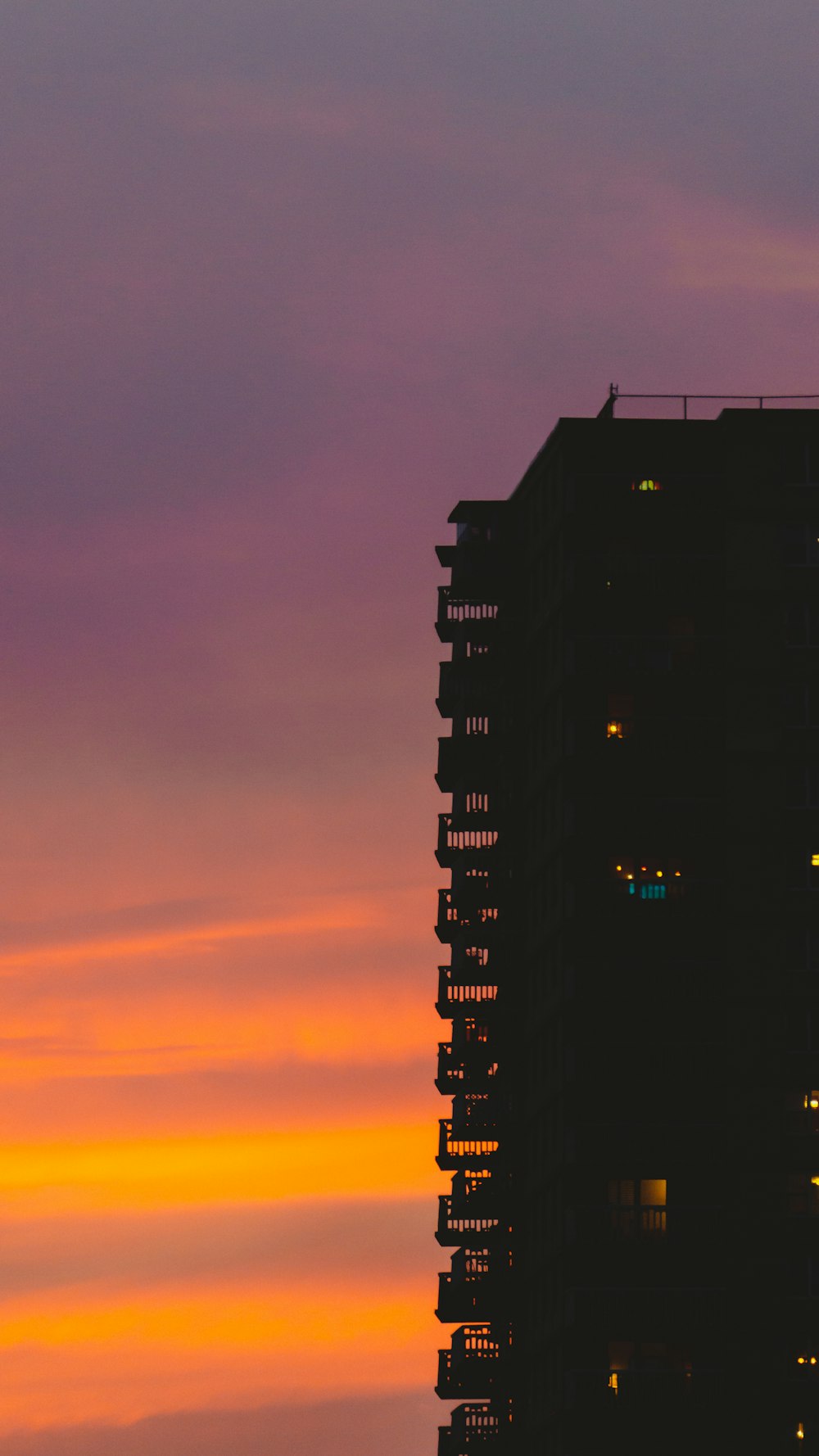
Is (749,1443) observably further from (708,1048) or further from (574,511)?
(574,511)

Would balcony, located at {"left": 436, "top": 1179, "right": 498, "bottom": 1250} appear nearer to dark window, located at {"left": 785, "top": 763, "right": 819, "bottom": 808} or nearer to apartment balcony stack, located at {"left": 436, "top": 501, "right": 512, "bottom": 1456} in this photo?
apartment balcony stack, located at {"left": 436, "top": 501, "right": 512, "bottom": 1456}

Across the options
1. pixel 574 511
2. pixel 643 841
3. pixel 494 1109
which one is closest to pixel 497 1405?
pixel 494 1109

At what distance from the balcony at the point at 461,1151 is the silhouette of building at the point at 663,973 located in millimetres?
1753

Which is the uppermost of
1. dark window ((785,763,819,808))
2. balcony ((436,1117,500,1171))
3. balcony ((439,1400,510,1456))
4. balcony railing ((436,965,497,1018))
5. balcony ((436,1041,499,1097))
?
dark window ((785,763,819,808))

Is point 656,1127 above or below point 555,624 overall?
below

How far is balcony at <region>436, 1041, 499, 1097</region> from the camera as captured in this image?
197 metres

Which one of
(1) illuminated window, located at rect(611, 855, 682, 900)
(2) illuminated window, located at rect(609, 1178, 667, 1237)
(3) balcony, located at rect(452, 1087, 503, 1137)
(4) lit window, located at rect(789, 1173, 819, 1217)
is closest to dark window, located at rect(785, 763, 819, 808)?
(1) illuminated window, located at rect(611, 855, 682, 900)

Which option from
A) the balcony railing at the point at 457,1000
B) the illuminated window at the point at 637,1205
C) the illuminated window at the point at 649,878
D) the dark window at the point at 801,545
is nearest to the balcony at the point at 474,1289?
the balcony railing at the point at 457,1000

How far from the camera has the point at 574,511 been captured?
18662cm

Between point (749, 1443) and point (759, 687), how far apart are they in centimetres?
3457

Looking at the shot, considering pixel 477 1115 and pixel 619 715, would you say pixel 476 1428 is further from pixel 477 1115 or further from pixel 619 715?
pixel 619 715

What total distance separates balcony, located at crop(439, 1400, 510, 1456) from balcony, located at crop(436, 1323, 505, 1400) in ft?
2.89

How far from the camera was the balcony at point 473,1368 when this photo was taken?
193 metres

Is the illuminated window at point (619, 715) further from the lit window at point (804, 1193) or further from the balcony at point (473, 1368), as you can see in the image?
the balcony at point (473, 1368)
